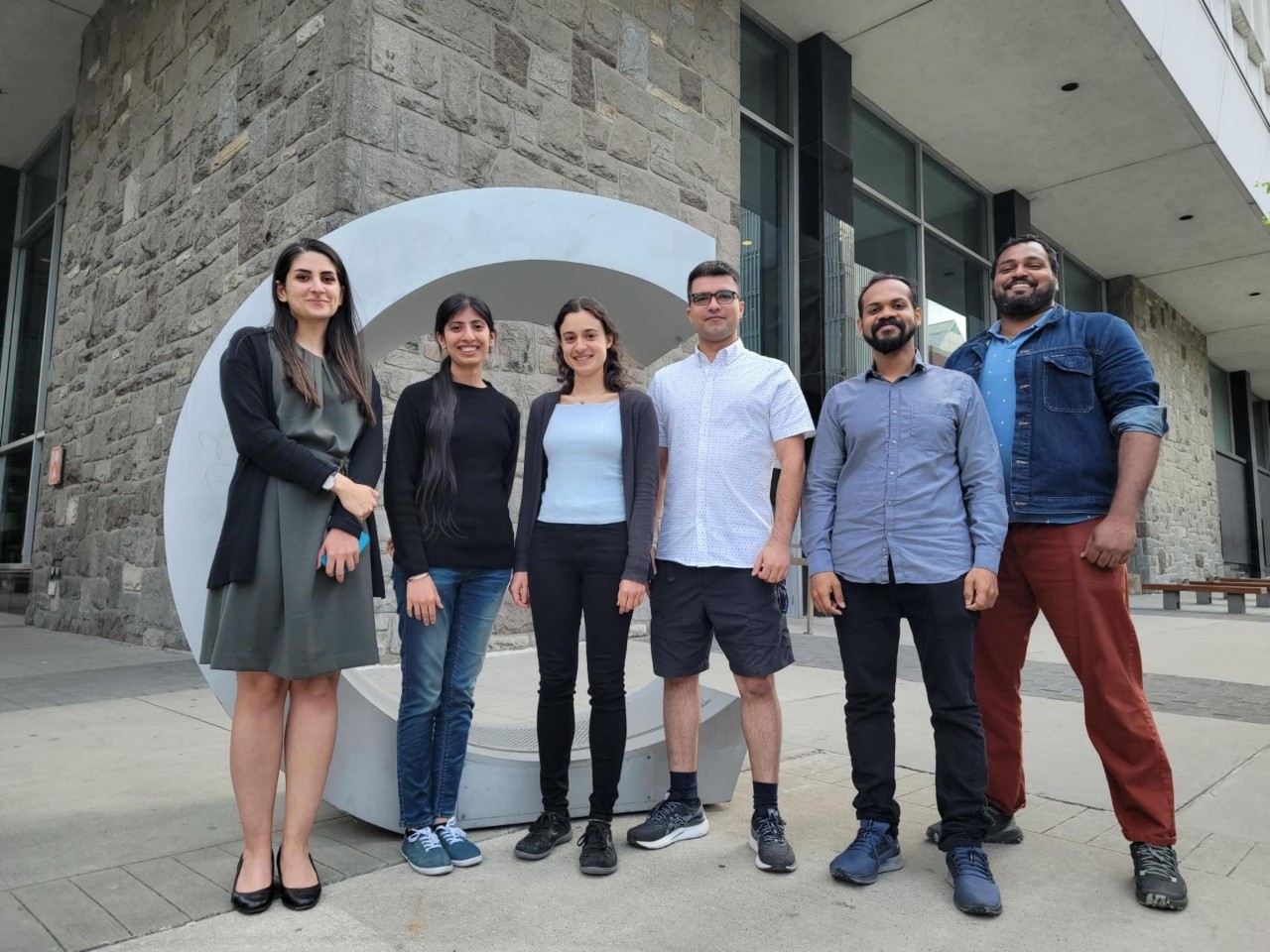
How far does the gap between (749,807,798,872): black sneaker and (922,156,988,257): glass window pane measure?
1074 centimetres

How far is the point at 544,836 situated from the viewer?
2535mm

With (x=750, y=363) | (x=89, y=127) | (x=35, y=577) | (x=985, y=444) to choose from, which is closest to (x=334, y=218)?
(x=750, y=363)

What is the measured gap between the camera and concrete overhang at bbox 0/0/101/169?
8.98 metres

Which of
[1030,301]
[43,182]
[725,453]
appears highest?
[43,182]

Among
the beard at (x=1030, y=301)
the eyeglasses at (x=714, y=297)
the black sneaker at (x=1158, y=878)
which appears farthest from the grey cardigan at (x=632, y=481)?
the black sneaker at (x=1158, y=878)

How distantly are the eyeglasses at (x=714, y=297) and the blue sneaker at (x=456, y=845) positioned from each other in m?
1.70

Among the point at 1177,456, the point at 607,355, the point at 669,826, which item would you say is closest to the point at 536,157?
the point at 607,355

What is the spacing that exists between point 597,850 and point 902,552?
114 cm

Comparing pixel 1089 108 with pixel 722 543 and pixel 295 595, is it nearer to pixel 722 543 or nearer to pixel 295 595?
pixel 722 543

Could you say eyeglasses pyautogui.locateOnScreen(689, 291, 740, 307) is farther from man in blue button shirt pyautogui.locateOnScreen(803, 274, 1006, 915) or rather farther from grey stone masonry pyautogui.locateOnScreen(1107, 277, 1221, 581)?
grey stone masonry pyautogui.locateOnScreen(1107, 277, 1221, 581)

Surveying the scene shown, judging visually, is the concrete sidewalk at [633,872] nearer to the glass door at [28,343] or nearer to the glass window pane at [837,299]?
the glass window pane at [837,299]

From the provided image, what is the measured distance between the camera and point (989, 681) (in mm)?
2707

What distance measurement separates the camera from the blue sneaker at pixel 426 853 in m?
2.37

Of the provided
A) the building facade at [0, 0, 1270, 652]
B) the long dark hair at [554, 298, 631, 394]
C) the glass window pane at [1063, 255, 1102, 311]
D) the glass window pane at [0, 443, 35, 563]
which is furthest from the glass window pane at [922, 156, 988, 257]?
the glass window pane at [0, 443, 35, 563]
